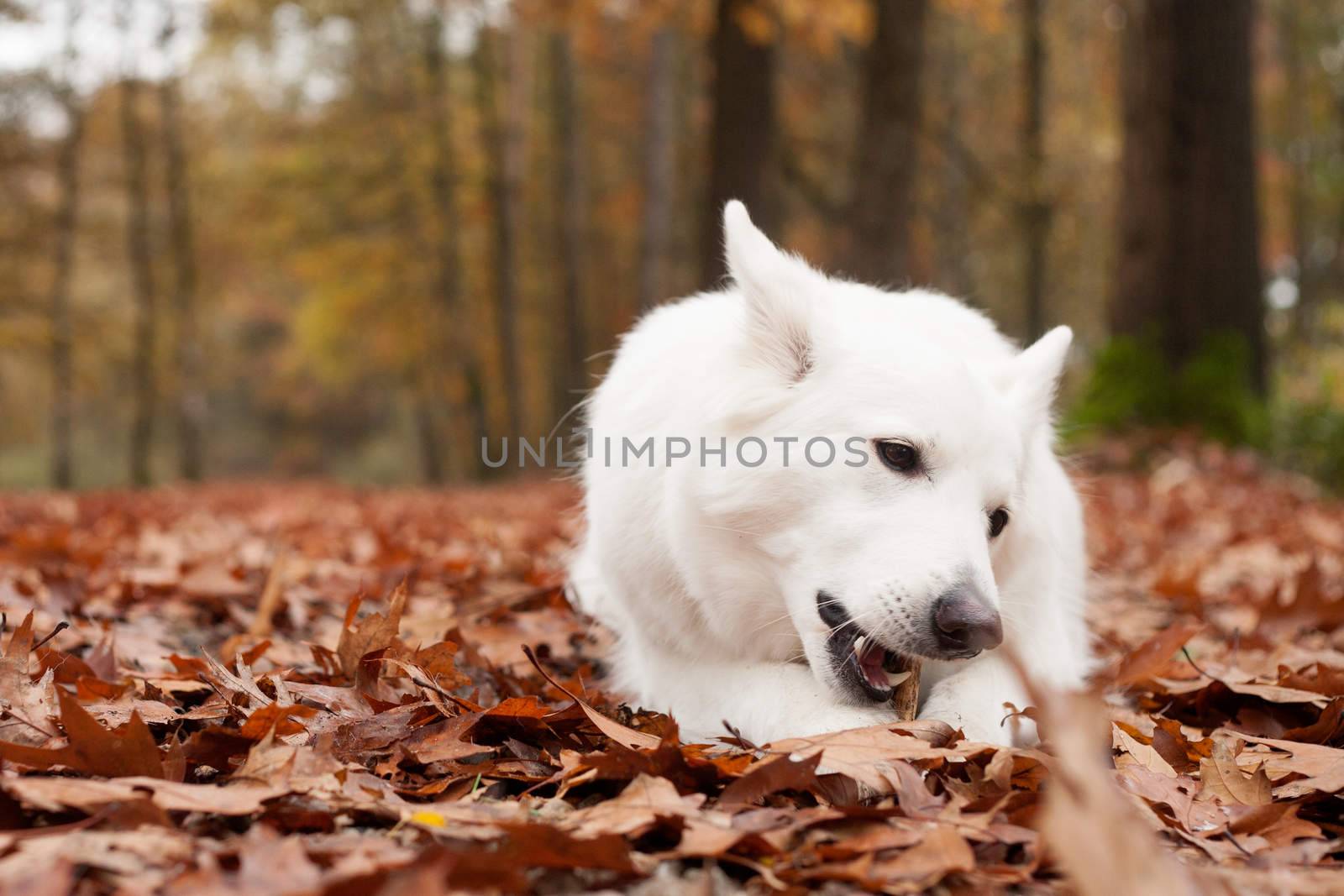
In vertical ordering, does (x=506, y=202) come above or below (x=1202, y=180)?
above

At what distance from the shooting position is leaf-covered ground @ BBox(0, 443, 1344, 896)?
1.54m

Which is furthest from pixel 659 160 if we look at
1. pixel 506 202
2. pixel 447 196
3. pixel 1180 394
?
pixel 1180 394

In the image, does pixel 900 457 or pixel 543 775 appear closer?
pixel 543 775

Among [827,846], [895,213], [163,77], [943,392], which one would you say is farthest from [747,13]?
[163,77]

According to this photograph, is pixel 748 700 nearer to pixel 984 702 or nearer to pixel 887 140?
pixel 984 702

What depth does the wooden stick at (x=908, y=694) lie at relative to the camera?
8.38 ft

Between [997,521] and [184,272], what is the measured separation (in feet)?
68.4

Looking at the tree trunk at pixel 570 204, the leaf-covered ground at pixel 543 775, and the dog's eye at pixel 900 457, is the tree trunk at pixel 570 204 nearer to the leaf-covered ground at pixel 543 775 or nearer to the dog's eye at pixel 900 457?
the leaf-covered ground at pixel 543 775

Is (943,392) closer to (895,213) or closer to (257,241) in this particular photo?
(895,213)

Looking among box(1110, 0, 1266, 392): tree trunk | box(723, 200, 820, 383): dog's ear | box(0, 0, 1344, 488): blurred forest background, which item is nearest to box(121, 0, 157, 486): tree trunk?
box(0, 0, 1344, 488): blurred forest background

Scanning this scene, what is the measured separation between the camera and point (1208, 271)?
957cm

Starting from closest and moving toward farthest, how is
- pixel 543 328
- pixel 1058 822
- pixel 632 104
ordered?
pixel 1058 822 < pixel 632 104 < pixel 543 328

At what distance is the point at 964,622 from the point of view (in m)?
2.23

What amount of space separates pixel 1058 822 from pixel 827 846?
0.56 meters
